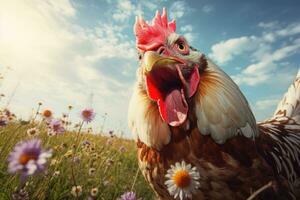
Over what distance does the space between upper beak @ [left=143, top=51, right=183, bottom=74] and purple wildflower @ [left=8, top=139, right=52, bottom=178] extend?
1493 mm

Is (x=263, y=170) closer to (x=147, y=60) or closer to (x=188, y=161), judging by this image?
(x=188, y=161)

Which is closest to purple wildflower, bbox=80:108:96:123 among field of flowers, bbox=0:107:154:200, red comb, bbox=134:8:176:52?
field of flowers, bbox=0:107:154:200

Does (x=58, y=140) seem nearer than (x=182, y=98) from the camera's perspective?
No

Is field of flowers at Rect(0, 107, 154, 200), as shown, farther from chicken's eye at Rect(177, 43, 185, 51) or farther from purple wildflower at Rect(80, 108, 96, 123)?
chicken's eye at Rect(177, 43, 185, 51)

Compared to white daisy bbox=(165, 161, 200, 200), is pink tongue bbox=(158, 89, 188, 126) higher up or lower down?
higher up

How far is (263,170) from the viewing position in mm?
2941

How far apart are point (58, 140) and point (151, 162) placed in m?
4.13

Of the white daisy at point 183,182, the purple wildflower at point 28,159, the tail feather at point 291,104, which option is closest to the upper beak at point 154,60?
the white daisy at point 183,182

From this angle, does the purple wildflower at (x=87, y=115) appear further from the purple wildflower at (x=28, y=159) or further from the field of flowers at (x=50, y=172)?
the purple wildflower at (x=28, y=159)

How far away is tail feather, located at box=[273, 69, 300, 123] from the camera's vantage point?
16.1ft

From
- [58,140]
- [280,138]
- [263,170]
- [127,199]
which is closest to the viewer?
[127,199]

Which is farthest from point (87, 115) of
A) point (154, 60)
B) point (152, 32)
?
point (154, 60)

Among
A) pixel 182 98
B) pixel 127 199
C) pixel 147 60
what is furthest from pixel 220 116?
pixel 127 199

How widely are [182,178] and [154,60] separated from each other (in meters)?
1.06
